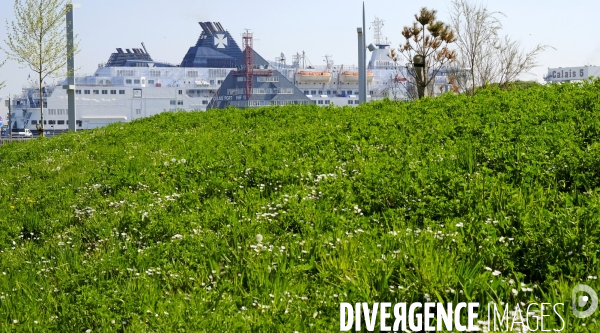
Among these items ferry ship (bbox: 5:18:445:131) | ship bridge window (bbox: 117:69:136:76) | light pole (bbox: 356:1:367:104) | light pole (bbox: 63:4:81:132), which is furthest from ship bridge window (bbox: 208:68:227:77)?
light pole (bbox: 356:1:367:104)

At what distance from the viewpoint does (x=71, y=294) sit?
361 centimetres

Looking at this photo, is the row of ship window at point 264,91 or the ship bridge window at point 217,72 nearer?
the row of ship window at point 264,91

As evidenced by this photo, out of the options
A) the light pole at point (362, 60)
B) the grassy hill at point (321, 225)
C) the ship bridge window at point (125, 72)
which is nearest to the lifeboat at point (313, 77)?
the ship bridge window at point (125, 72)

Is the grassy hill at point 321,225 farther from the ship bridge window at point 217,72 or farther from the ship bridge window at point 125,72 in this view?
the ship bridge window at point 217,72

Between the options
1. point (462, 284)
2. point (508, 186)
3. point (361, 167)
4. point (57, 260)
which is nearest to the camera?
point (462, 284)

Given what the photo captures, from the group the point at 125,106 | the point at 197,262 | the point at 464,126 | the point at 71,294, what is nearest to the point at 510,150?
the point at 464,126

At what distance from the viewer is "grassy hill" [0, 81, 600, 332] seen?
3080 millimetres

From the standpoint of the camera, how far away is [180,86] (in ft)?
207

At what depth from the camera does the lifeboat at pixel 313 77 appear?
65812 mm

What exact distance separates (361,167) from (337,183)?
1.45 feet

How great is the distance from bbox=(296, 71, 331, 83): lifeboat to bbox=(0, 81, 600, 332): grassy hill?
5930cm

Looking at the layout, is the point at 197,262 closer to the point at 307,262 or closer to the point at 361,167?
the point at 307,262

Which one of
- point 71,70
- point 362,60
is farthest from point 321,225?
point 71,70

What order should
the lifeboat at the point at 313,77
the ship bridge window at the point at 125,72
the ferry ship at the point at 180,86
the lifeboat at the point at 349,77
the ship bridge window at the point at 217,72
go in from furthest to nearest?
1. the ship bridge window at the point at 217,72
2. the lifeboat at the point at 313,77
3. the lifeboat at the point at 349,77
4. the ship bridge window at the point at 125,72
5. the ferry ship at the point at 180,86
